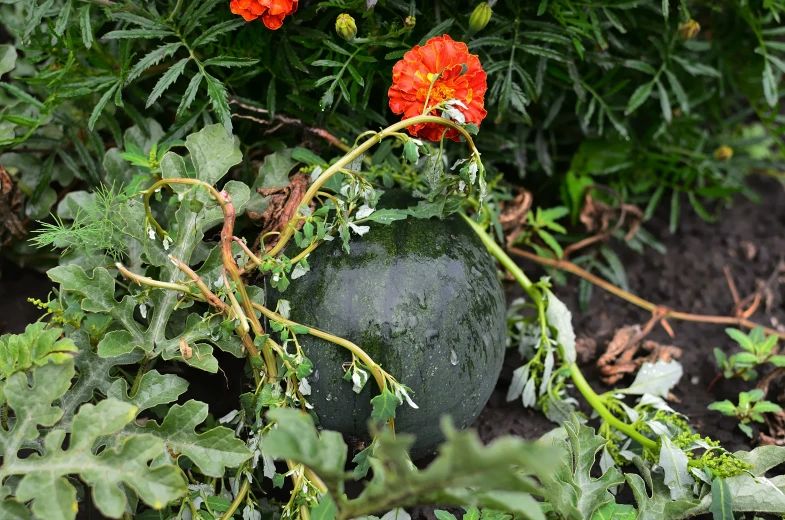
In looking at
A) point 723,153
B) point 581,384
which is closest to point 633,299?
point 581,384

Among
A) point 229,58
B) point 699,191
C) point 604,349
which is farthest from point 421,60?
point 699,191

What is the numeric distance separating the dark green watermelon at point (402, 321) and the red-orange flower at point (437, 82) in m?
0.27

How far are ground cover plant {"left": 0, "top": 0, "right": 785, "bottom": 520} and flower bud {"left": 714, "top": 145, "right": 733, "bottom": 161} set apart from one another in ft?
1.27

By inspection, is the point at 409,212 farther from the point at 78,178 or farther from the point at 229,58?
the point at 78,178

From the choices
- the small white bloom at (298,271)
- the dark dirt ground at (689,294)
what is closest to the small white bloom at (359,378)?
the small white bloom at (298,271)

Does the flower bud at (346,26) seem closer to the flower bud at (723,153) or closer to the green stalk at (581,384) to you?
the green stalk at (581,384)

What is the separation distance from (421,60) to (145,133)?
82cm

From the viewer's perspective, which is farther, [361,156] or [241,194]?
[241,194]

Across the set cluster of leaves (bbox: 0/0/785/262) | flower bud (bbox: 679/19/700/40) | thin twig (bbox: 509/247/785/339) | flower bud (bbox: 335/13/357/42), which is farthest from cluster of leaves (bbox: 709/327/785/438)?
flower bud (bbox: 335/13/357/42)

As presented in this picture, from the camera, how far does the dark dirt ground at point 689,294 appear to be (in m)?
1.86

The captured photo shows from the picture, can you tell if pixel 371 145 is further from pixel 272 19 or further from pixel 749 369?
pixel 749 369

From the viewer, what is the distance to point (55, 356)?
1230 mm

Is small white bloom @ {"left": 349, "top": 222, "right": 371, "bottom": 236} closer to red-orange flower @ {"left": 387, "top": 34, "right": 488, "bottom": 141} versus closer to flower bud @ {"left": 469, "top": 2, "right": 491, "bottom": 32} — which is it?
red-orange flower @ {"left": 387, "top": 34, "right": 488, "bottom": 141}

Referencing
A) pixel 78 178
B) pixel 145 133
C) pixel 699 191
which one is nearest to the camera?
pixel 145 133
